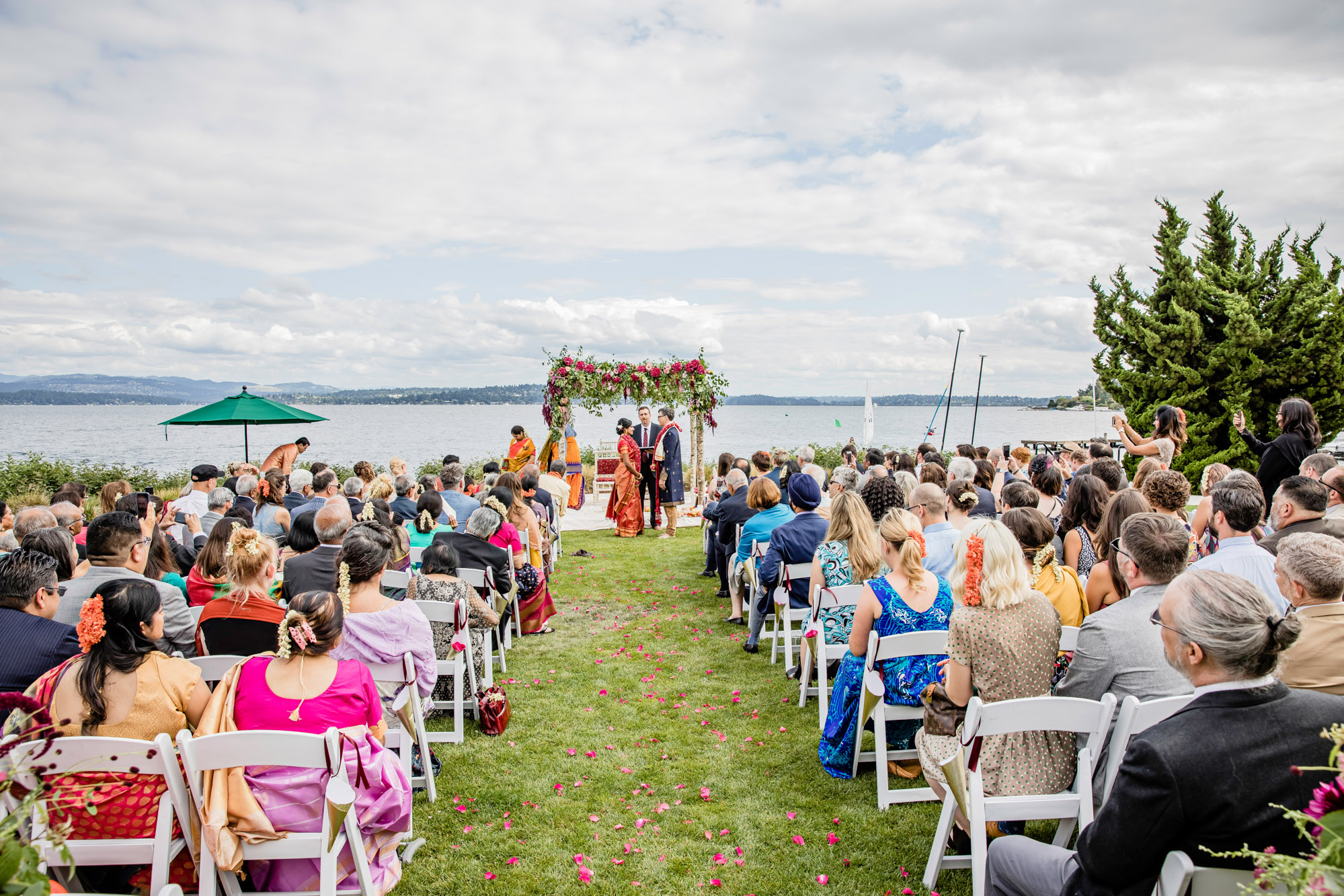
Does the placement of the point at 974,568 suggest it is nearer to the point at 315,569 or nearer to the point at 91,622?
the point at 91,622

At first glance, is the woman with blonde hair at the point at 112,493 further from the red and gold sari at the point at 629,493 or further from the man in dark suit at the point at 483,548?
the red and gold sari at the point at 629,493

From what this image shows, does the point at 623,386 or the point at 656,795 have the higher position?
the point at 623,386

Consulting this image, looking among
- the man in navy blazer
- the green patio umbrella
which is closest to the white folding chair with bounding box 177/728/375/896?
the man in navy blazer

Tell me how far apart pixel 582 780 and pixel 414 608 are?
1390mm

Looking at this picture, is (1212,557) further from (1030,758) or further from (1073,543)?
(1030,758)

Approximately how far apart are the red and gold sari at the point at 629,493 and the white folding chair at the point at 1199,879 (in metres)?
10.3

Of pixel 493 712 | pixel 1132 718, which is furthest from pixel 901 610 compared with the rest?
pixel 493 712

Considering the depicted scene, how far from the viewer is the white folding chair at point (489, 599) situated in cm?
524

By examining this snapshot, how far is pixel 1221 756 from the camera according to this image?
5.90ft

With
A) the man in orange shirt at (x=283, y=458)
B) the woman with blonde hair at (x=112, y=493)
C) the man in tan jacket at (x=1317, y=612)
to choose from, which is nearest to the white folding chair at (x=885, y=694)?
the man in tan jacket at (x=1317, y=612)

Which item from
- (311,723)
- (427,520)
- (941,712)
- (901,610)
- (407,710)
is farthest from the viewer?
(427,520)

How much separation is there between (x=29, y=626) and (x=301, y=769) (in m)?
1.30

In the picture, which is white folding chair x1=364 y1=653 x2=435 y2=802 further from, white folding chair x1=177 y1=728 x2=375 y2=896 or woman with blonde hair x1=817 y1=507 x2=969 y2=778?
woman with blonde hair x1=817 y1=507 x2=969 y2=778

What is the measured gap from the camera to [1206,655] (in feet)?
6.27
